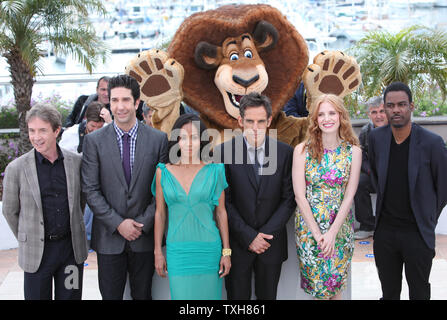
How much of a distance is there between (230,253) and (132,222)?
56 cm

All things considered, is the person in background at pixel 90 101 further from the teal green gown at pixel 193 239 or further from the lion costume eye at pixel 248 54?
the teal green gown at pixel 193 239

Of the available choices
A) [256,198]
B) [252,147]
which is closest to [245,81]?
[252,147]

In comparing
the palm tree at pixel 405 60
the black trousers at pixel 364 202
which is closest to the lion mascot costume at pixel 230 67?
the black trousers at pixel 364 202

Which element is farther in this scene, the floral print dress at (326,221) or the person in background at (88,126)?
the person in background at (88,126)

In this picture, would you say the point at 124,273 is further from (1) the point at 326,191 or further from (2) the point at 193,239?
(1) the point at 326,191

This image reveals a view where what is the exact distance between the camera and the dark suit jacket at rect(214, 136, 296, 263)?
8.52 ft

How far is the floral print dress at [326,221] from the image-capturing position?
255 cm

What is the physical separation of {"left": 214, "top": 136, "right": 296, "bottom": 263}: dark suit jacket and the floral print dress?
0.40ft

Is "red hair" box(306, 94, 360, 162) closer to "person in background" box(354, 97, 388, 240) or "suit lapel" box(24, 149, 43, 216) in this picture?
"suit lapel" box(24, 149, 43, 216)

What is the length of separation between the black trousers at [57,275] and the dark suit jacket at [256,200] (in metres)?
0.89

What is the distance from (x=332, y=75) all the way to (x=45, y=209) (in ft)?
7.28

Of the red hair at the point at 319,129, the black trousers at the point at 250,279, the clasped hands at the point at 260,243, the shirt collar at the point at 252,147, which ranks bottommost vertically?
the black trousers at the point at 250,279
